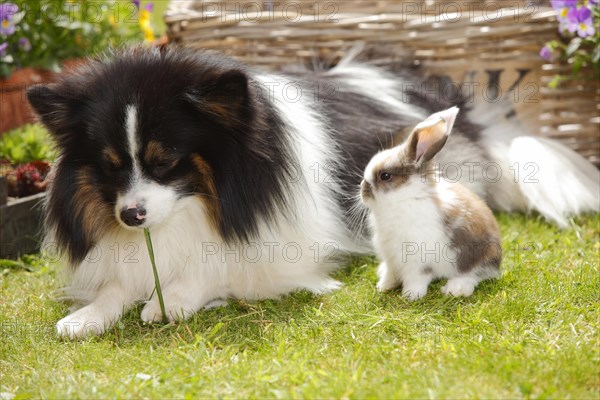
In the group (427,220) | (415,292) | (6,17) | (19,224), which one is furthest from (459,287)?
(6,17)

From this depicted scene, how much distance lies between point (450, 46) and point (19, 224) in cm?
244

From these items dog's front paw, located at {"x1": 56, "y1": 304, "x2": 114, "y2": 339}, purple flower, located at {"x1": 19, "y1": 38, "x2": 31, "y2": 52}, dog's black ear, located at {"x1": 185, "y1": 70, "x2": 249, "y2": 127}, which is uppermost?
purple flower, located at {"x1": 19, "y1": 38, "x2": 31, "y2": 52}

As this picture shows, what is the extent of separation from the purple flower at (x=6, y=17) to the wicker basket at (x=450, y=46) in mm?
1031

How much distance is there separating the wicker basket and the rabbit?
4.45 feet

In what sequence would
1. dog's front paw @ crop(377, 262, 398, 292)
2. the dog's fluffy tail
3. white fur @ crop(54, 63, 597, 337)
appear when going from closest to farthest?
white fur @ crop(54, 63, 597, 337)
dog's front paw @ crop(377, 262, 398, 292)
the dog's fluffy tail

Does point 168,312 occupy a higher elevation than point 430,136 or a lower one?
lower

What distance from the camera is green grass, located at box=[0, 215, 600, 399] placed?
222 centimetres

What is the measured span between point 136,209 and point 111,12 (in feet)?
12.6

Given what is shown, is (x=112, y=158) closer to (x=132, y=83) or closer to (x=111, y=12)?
(x=132, y=83)

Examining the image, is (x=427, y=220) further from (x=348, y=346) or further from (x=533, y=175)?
(x=533, y=175)

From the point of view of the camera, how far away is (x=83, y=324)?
109 inches

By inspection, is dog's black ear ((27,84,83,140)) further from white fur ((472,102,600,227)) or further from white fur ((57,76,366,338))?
white fur ((472,102,600,227))

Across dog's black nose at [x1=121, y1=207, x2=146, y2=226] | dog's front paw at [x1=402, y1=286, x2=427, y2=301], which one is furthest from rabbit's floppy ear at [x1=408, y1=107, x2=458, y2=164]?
dog's black nose at [x1=121, y1=207, x2=146, y2=226]

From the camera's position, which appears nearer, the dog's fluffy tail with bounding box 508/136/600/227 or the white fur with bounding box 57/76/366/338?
the white fur with bounding box 57/76/366/338
